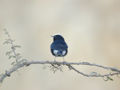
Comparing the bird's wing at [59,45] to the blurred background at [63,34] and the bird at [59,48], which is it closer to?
the bird at [59,48]

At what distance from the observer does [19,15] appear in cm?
392

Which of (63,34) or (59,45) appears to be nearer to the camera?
(59,45)

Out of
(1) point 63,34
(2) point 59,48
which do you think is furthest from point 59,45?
(1) point 63,34

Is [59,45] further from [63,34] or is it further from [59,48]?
[63,34]

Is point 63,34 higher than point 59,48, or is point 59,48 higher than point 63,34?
point 59,48

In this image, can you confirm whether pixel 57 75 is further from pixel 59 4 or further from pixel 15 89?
pixel 59 4

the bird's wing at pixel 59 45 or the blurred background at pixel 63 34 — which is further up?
the bird's wing at pixel 59 45

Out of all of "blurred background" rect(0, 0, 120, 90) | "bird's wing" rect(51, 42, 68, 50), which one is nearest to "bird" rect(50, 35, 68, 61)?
"bird's wing" rect(51, 42, 68, 50)

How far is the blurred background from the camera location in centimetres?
344

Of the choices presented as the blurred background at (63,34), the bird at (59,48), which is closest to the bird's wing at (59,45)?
the bird at (59,48)

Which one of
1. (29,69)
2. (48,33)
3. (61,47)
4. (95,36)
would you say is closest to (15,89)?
(29,69)

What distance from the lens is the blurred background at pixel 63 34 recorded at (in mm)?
3441

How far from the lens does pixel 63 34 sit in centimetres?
368

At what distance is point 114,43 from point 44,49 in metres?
0.54
